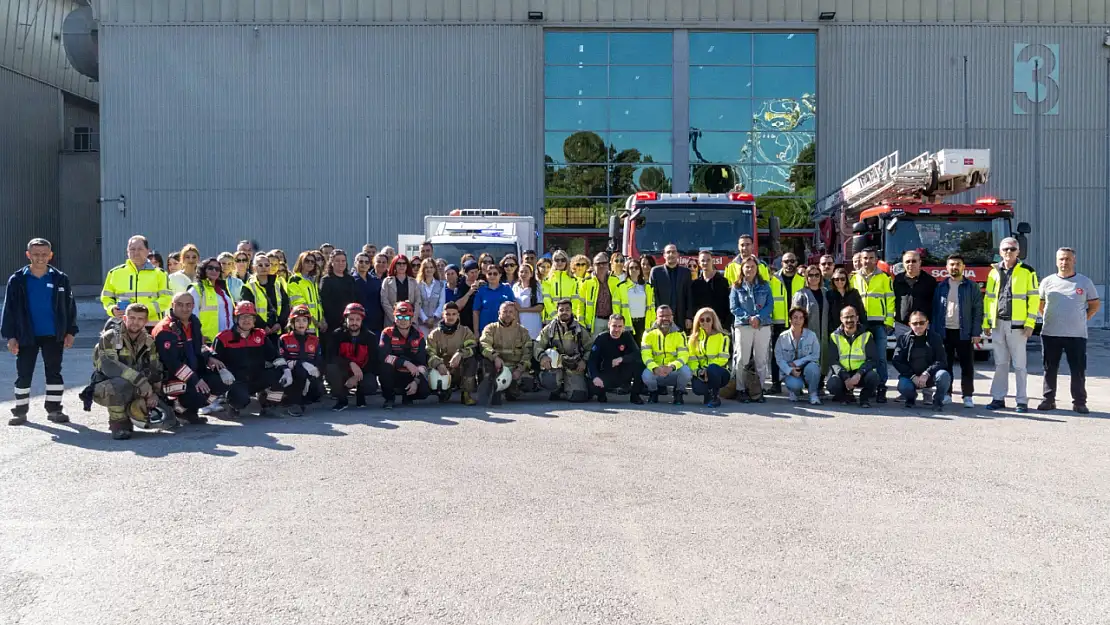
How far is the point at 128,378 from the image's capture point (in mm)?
8328

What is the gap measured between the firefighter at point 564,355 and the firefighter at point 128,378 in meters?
4.00

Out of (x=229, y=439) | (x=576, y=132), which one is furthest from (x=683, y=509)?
(x=576, y=132)

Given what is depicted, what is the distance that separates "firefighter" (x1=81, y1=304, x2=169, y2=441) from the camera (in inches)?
322

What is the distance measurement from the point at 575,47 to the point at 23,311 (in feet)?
72.0

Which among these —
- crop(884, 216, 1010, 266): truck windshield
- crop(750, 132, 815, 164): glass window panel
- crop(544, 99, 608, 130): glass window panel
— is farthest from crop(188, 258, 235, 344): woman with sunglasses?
crop(750, 132, 815, 164): glass window panel

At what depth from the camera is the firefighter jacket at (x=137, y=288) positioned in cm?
971

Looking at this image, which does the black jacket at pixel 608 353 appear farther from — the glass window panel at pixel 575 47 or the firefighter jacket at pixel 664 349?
the glass window panel at pixel 575 47

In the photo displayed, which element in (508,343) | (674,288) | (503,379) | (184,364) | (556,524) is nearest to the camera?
(556,524)

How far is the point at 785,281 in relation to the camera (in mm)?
11805

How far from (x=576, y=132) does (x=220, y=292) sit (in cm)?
1974

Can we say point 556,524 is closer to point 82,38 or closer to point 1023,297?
point 1023,297

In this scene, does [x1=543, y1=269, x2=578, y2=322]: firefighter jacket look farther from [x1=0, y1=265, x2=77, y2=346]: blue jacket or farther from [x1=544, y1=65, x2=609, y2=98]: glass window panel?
[x1=544, y1=65, x2=609, y2=98]: glass window panel

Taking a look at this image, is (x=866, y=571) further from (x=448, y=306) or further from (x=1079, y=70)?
(x=1079, y=70)

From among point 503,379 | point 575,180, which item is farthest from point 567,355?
point 575,180
